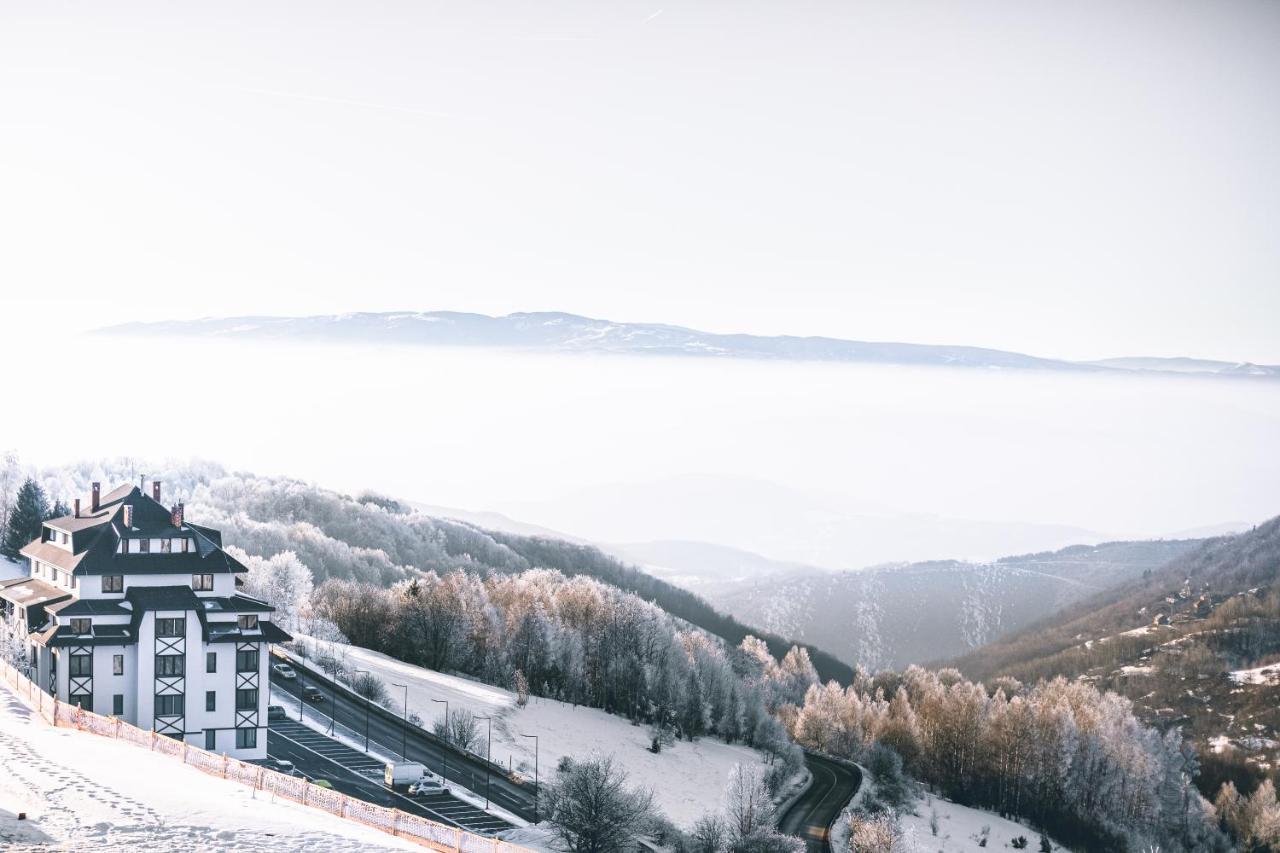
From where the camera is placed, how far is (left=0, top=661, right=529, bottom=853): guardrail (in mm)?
43094

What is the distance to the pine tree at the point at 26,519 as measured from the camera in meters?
98.5

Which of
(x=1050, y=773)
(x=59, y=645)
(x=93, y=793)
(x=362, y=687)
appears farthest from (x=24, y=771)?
(x=1050, y=773)

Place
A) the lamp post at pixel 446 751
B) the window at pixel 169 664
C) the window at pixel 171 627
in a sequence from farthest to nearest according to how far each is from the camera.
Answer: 1. the lamp post at pixel 446 751
2. the window at pixel 171 627
3. the window at pixel 169 664

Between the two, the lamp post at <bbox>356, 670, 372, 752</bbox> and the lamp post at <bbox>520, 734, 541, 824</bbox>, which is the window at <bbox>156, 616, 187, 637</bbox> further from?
the lamp post at <bbox>520, 734, 541, 824</bbox>

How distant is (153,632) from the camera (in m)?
64.7

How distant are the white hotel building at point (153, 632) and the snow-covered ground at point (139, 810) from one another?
13420 millimetres

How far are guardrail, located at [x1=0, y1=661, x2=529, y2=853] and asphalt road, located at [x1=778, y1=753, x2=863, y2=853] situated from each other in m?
48.0

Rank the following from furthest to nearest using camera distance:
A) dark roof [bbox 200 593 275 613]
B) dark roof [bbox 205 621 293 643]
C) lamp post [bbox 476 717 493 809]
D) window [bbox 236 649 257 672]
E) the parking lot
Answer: lamp post [bbox 476 717 493 809], window [bbox 236 649 257 672], dark roof [bbox 200 593 275 613], dark roof [bbox 205 621 293 643], the parking lot

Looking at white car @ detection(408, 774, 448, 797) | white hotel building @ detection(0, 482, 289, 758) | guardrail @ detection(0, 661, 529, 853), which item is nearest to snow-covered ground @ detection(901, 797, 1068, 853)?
white car @ detection(408, 774, 448, 797)

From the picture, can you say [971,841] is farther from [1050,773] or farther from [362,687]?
[362,687]

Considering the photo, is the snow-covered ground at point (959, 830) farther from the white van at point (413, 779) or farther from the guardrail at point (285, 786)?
the guardrail at point (285, 786)

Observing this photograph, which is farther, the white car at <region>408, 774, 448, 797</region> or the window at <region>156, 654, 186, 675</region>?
the white car at <region>408, 774, 448, 797</region>

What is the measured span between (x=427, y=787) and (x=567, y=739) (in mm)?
30177

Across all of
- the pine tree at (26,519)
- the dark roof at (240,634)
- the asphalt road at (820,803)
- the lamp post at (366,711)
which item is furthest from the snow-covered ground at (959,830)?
the pine tree at (26,519)
